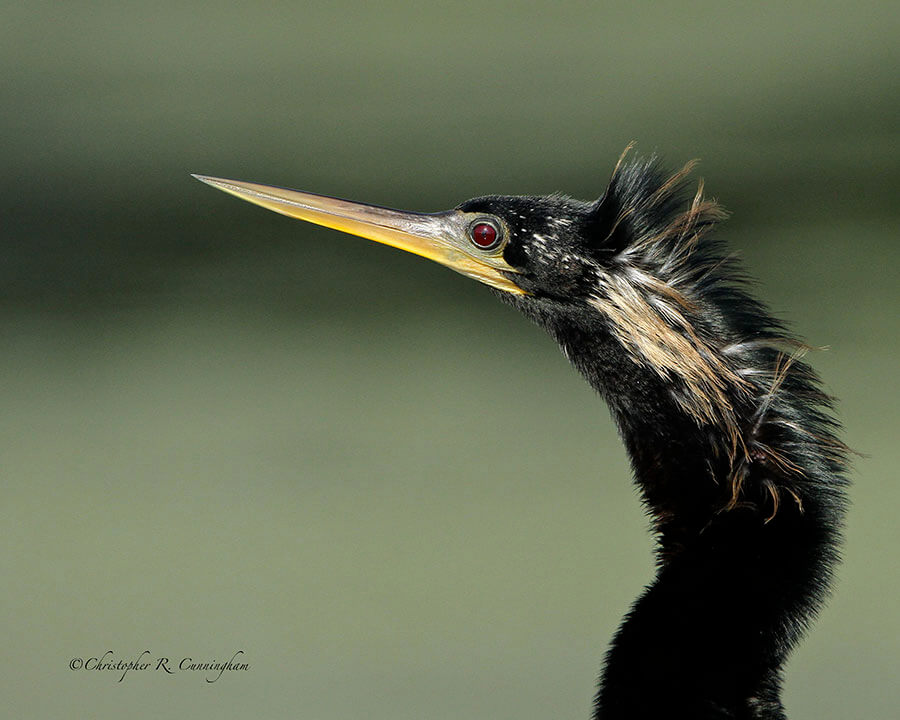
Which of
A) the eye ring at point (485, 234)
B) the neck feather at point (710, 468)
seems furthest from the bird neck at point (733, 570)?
the eye ring at point (485, 234)

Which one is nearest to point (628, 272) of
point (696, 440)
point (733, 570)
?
point (696, 440)

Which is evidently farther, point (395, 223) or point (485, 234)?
point (395, 223)

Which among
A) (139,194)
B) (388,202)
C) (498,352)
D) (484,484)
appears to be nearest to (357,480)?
(484,484)

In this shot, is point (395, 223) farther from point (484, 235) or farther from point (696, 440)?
point (696, 440)

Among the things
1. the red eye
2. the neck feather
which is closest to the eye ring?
the red eye

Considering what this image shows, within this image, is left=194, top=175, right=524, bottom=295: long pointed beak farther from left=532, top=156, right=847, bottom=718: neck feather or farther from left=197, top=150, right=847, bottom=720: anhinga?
left=532, top=156, right=847, bottom=718: neck feather

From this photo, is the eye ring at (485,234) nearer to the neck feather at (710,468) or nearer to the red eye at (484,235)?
the red eye at (484,235)

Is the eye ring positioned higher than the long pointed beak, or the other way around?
the eye ring
